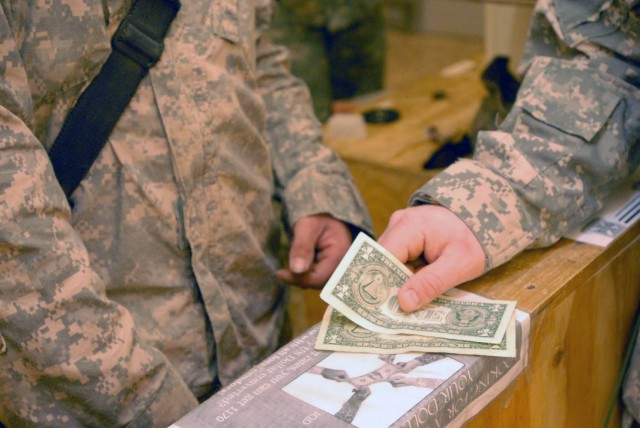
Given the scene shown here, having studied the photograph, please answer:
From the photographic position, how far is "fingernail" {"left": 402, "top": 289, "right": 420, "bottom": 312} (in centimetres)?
86

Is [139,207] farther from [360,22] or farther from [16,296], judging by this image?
[360,22]

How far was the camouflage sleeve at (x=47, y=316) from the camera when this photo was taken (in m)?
0.80

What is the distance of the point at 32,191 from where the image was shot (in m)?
0.81

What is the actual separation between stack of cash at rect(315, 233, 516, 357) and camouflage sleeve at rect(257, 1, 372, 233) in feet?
1.15

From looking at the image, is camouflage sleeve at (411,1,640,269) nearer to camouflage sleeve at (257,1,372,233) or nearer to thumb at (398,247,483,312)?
thumb at (398,247,483,312)

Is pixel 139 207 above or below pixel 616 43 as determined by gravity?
below

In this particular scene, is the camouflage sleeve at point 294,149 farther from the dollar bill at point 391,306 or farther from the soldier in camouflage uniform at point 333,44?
the soldier in camouflage uniform at point 333,44

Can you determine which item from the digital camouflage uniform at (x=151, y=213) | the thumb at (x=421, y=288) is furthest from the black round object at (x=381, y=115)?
the thumb at (x=421, y=288)

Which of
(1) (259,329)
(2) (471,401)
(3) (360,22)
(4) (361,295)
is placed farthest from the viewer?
(3) (360,22)

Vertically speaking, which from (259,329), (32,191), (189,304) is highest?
(32,191)

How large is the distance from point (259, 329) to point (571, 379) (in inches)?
20.2

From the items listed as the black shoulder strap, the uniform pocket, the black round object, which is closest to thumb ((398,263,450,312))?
→ the uniform pocket

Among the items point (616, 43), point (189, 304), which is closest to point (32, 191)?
point (189, 304)

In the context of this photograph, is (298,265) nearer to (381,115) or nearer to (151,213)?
(151,213)
